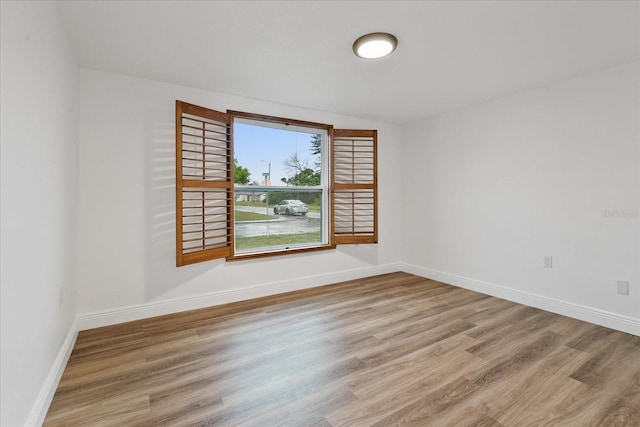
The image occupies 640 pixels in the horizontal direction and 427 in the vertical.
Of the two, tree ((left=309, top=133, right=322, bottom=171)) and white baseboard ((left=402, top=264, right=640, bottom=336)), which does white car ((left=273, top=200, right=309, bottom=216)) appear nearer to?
tree ((left=309, top=133, right=322, bottom=171))

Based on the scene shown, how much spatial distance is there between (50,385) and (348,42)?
2932 millimetres

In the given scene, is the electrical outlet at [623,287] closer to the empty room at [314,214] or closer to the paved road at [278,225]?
the empty room at [314,214]

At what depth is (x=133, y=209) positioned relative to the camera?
284cm

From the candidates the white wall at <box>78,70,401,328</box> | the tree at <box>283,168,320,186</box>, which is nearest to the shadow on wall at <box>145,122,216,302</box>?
the white wall at <box>78,70,401,328</box>

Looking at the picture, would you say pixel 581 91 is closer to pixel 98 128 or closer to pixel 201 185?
pixel 201 185

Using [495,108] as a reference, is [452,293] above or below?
below

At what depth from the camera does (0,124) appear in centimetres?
113

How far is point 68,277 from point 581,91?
4718mm

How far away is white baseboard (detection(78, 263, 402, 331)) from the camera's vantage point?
8.93 ft

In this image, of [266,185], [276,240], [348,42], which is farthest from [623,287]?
[266,185]

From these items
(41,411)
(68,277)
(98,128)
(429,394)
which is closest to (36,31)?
(98,128)

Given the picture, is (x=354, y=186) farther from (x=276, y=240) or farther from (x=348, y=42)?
(x=348, y=42)

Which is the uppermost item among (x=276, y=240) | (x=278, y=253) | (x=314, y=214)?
(x=314, y=214)

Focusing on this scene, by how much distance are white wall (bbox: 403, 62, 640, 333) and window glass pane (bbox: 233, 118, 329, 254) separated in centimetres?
161
